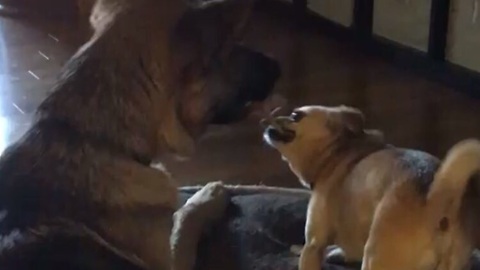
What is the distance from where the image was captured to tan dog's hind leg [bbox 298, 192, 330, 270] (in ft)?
6.68

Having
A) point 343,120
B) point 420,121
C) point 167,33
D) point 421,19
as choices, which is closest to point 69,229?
point 167,33

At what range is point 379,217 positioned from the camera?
184 cm

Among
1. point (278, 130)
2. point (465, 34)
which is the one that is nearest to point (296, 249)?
point (278, 130)

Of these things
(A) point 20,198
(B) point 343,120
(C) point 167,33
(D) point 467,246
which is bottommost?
(D) point 467,246

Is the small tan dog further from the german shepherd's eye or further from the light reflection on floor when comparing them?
the light reflection on floor

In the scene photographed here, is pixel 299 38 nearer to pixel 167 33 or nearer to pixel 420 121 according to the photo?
pixel 420 121

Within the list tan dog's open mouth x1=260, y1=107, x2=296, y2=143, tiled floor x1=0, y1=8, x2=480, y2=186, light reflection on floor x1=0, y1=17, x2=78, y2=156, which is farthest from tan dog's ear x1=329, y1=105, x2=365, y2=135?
light reflection on floor x1=0, y1=17, x2=78, y2=156

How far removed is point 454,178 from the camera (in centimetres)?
178

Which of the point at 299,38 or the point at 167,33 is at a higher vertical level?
the point at 167,33

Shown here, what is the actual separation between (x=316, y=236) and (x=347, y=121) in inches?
11.1

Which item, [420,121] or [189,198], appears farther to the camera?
[420,121]

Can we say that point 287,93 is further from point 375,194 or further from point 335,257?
point 375,194

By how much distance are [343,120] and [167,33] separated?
68 centimetres

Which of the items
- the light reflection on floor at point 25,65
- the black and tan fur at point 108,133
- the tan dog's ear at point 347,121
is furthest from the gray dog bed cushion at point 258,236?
the light reflection on floor at point 25,65
